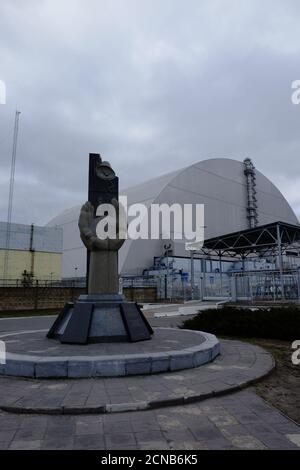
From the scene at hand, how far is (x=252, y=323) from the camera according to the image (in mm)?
11234

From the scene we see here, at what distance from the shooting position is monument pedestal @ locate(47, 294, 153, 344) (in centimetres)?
769

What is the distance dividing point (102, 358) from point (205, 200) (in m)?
35.0

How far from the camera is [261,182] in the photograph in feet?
151

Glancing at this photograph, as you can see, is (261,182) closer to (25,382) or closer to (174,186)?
(174,186)

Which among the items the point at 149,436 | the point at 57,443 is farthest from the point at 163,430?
A: the point at 57,443

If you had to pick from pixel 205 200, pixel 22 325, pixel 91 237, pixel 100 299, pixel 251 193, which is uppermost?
pixel 251 193

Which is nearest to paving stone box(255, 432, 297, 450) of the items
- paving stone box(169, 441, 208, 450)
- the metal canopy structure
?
paving stone box(169, 441, 208, 450)

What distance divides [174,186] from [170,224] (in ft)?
13.0

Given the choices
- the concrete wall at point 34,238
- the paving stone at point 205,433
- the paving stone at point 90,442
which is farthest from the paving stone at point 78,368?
the concrete wall at point 34,238

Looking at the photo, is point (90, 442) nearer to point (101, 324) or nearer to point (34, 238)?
point (101, 324)

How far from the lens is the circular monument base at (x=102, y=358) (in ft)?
18.6

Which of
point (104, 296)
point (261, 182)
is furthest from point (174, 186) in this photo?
point (104, 296)

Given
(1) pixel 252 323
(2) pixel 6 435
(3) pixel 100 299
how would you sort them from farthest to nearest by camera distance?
(1) pixel 252 323, (3) pixel 100 299, (2) pixel 6 435

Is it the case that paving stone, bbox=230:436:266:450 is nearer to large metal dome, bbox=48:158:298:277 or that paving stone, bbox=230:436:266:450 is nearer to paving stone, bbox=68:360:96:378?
paving stone, bbox=68:360:96:378
